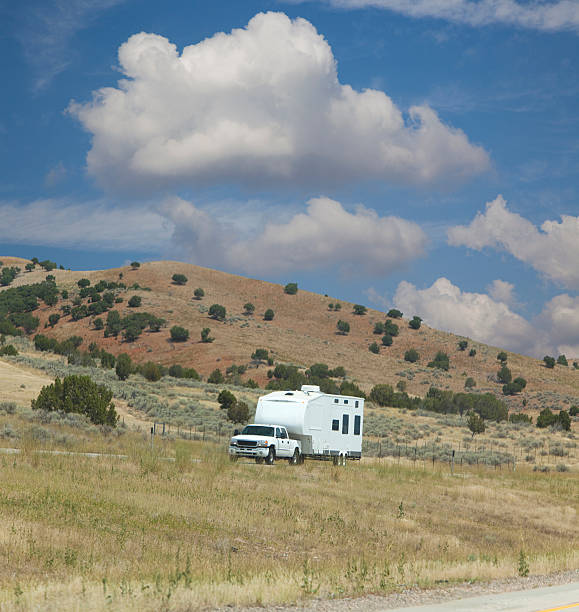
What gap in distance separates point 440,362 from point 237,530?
9176cm

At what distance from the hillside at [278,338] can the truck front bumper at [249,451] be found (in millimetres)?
50340

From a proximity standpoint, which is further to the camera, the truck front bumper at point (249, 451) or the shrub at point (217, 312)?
the shrub at point (217, 312)

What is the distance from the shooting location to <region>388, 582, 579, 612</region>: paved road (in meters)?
9.89

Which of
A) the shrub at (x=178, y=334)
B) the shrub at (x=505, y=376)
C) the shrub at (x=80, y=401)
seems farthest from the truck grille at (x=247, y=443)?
the shrub at (x=505, y=376)

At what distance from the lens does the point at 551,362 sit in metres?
114

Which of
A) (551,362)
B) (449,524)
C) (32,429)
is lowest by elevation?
(449,524)

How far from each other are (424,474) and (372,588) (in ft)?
64.9

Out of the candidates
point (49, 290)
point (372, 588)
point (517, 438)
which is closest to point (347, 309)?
point (49, 290)

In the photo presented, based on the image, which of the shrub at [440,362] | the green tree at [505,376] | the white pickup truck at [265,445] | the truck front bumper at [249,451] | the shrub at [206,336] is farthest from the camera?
the shrub at [440,362]

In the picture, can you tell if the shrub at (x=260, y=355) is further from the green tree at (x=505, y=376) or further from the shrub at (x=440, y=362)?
the green tree at (x=505, y=376)

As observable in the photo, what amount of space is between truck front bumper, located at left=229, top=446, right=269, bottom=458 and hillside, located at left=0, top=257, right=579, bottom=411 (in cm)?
5034

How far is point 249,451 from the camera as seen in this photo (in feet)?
94.7

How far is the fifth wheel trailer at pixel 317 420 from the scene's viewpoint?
30.9 metres

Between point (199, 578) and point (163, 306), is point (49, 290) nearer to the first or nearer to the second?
point (163, 306)
